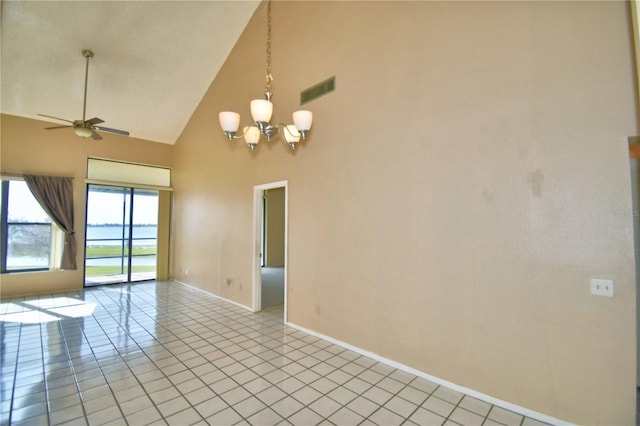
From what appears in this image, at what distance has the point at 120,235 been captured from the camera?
264 inches

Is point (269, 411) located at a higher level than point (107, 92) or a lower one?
lower

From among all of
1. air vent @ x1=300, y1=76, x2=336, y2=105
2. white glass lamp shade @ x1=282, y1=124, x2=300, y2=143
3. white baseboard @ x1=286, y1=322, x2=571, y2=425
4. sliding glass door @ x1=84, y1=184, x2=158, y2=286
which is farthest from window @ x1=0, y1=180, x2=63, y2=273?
white baseboard @ x1=286, y1=322, x2=571, y2=425

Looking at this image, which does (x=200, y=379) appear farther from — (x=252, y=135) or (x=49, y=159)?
(x=49, y=159)

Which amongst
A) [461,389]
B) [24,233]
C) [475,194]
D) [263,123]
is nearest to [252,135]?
[263,123]

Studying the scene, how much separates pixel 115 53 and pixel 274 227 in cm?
642

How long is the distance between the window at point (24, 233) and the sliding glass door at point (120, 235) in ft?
1.97

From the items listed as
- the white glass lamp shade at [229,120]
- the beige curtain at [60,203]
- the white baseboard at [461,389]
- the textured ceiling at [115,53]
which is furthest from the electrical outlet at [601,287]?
the beige curtain at [60,203]

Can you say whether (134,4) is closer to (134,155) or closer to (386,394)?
(134,155)

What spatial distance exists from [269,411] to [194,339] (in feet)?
6.08

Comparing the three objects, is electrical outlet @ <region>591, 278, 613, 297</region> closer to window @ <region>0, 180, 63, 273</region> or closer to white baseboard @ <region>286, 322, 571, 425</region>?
white baseboard @ <region>286, 322, 571, 425</region>

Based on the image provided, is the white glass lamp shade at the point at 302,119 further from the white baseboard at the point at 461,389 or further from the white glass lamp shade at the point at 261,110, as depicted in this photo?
the white baseboard at the point at 461,389

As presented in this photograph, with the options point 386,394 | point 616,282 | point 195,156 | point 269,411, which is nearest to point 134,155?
point 195,156

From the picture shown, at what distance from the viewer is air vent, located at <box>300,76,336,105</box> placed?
11.8 ft

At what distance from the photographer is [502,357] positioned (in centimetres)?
225
